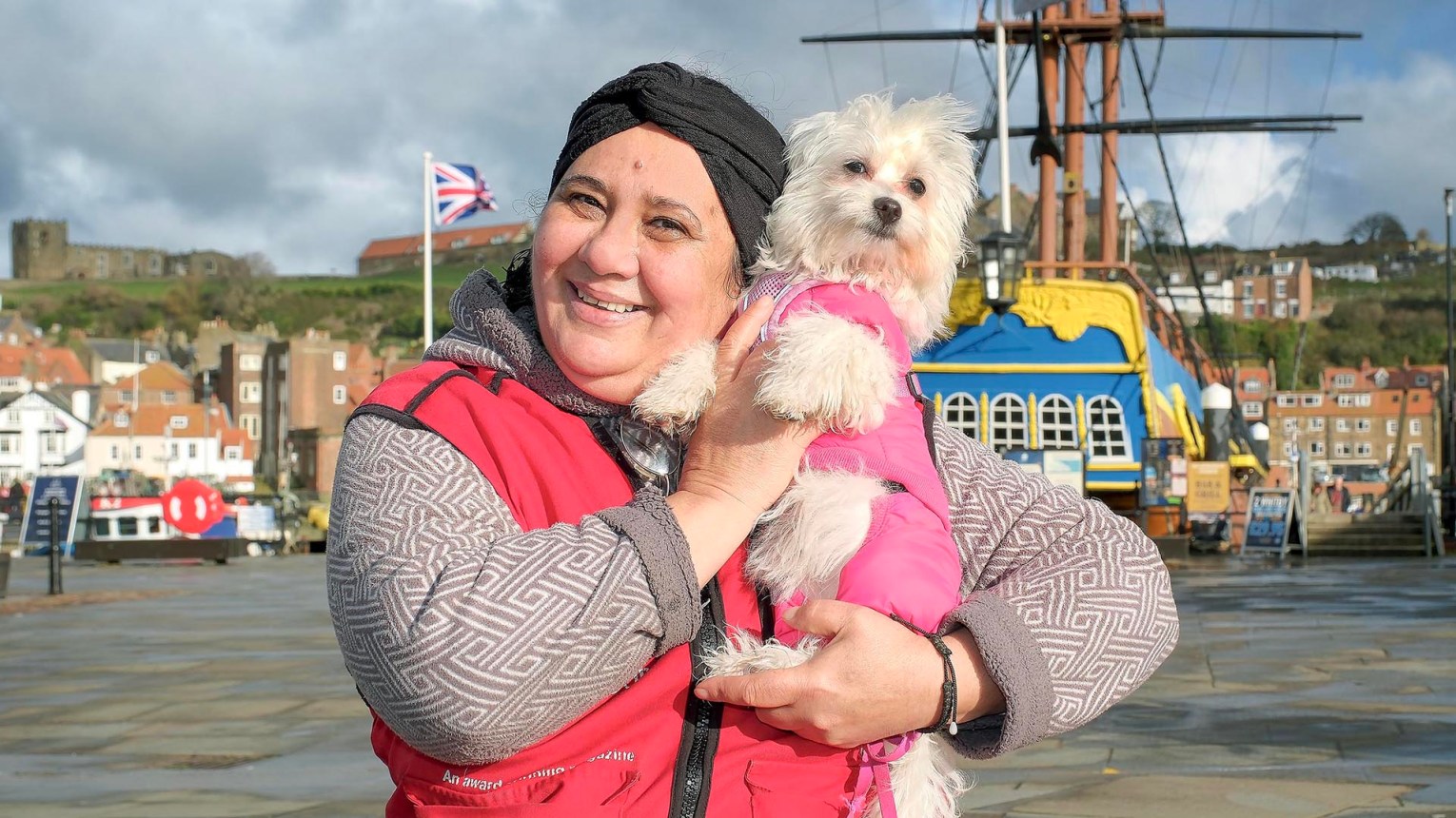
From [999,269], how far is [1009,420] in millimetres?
10511

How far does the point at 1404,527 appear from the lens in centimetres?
2770

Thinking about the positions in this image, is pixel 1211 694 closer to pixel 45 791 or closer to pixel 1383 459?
pixel 45 791

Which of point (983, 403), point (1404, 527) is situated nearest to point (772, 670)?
point (983, 403)

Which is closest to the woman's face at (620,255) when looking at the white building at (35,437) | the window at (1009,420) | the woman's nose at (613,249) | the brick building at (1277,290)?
the woman's nose at (613,249)

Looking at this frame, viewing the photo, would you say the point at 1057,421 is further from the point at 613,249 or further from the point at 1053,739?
the point at 613,249

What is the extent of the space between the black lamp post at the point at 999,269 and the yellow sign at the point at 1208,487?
380 inches

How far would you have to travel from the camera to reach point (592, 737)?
1.98 meters

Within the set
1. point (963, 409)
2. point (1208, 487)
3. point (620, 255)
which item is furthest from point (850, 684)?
point (963, 409)

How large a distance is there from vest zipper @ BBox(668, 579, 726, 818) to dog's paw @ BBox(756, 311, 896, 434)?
315 millimetres

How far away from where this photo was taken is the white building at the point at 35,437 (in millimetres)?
118688

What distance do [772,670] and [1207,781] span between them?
464 cm

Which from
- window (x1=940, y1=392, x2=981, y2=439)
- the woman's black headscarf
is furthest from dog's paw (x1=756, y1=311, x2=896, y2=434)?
window (x1=940, y1=392, x2=981, y2=439)

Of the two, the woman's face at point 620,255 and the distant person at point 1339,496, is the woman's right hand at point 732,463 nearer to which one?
the woman's face at point 620,255

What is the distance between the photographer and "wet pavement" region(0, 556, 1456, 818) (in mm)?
5926
